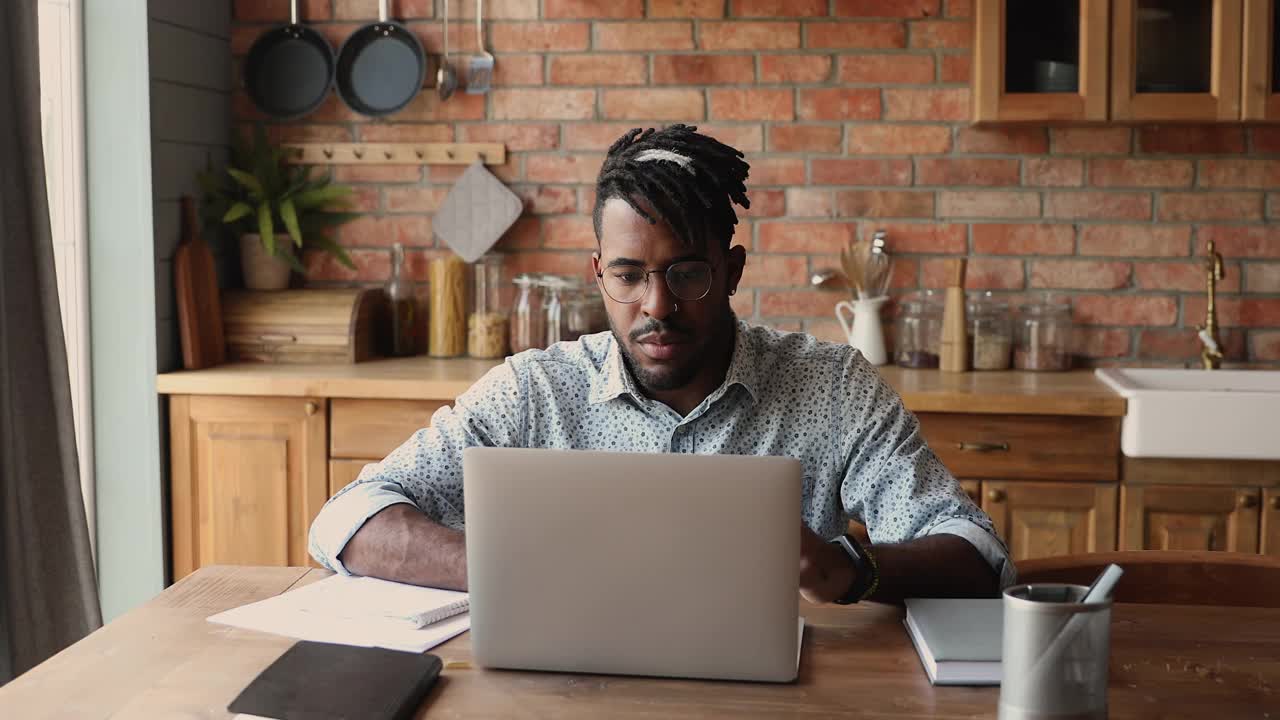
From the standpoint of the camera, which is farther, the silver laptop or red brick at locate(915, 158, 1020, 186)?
red brick at locate(915, 158, 1020, 186)

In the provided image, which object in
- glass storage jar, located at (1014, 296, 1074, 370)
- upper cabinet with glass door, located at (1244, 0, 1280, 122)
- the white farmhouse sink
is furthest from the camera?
glass storage jar, located at (1014, 296, 1074, 370)

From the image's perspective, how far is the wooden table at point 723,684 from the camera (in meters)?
1.20

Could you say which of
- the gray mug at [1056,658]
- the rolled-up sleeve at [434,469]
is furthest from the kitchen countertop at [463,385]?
the gray mug at [1056,658]

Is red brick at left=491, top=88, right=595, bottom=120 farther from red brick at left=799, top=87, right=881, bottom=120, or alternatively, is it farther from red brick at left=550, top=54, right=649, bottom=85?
red brick at left=799, top=87, right=881, bottom=120

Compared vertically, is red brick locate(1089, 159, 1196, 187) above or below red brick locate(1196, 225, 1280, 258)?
above

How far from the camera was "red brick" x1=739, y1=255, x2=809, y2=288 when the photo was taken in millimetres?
3402

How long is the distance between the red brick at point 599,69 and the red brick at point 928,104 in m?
0.65

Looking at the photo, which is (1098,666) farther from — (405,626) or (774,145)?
(774,145)

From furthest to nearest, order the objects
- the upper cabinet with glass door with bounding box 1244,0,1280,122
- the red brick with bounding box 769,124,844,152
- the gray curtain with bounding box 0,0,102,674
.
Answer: the red brick with bounding box 769,124,844,152, the upper cabinet with glass door with bounding box 1244,0,1280,122, the gray curtain with bounding box 0,0,102,674

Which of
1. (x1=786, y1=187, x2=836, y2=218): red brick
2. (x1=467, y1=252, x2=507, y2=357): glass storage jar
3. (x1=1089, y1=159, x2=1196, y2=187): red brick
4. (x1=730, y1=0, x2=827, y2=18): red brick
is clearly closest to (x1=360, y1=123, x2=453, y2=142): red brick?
(x1=467, y1=252, x2=507, y2=357): glass storage jar

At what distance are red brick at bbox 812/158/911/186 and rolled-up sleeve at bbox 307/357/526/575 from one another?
1656mm

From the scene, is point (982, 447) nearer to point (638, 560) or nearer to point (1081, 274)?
point (1081, 274)

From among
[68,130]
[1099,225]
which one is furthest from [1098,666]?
[68,130]

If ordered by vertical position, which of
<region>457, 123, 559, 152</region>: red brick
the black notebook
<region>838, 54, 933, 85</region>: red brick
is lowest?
the black notebook
